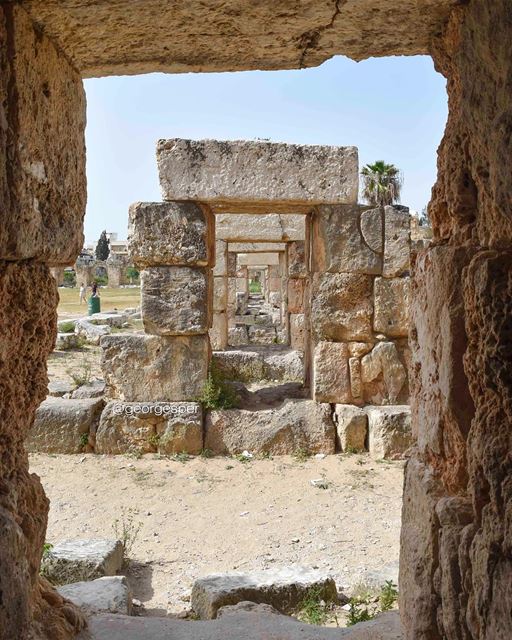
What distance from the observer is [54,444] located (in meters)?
6.50

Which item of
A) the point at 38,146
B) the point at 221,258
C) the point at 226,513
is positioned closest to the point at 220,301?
the point at 221,258

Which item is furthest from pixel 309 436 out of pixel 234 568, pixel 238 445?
pixel 234 568

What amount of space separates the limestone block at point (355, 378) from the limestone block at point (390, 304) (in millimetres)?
424

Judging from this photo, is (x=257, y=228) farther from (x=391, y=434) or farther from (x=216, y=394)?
(x=391, y=434)

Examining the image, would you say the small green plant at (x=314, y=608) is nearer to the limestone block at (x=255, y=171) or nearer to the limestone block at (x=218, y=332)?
the limestone block at (x=255, y=171)

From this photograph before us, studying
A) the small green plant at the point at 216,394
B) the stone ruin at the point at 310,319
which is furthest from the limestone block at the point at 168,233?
the small green plant at the point at 216,394

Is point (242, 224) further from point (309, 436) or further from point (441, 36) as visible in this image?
point (441, 36)

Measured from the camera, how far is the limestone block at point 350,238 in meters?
6.53

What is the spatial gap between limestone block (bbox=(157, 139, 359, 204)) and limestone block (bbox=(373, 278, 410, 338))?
0.95 meters

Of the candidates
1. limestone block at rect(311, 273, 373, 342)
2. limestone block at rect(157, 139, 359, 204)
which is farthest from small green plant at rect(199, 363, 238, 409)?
limestone block at rect(157, 139, 359, 204)

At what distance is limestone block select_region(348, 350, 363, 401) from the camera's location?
6605 mm

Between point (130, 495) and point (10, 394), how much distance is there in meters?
3.53

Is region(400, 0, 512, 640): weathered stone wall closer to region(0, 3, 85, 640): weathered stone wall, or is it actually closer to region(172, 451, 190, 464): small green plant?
region(0, 3, 85, 640): weathered stone wall

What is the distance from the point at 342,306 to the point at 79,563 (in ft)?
12.4
